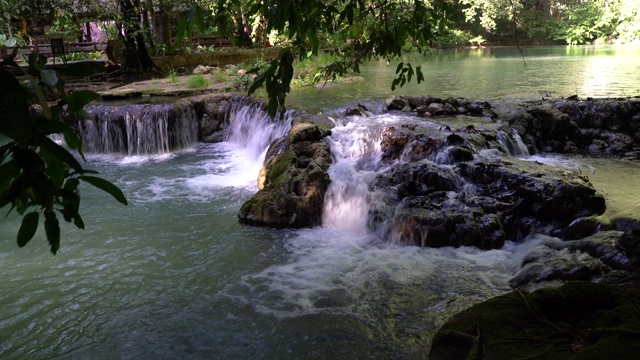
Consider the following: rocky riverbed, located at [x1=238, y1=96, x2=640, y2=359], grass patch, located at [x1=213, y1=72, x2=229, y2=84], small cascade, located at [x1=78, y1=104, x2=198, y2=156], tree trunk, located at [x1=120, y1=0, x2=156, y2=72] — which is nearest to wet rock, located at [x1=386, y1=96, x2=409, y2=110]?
rocky riverbed, located at [x1=238, y1=96, x2=640, y2=359]

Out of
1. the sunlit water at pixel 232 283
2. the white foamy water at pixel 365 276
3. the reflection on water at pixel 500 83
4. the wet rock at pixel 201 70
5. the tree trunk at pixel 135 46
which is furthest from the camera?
the wet rock at pixel 201 70

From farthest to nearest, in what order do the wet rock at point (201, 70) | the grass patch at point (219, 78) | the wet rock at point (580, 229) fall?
the wet rock at point (201, 70) < the grass patch at point (219, 78) < the wet rock at point (580, 229)

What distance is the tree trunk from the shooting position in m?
15.0

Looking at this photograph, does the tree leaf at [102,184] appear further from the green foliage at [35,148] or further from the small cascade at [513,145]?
the small cascade at [513,145]

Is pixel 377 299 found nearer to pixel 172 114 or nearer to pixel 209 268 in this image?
pixel 209 268

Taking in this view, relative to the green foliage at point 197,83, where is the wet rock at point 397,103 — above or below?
below

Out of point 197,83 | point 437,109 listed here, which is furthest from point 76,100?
point 197,83

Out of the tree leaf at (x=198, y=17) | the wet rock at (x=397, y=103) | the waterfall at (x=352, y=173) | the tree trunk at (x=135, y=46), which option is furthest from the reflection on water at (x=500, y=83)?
the tree leaf at (x=198, y=17)

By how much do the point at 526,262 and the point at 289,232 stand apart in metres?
3.01

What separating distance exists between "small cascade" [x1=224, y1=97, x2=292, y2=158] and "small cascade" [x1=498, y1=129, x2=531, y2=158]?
14.1 ft

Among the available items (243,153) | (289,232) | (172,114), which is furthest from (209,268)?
(172,114)

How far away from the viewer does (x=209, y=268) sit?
219 inches

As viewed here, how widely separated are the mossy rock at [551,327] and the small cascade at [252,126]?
768 cm

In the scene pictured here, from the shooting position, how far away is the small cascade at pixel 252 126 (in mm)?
10370
